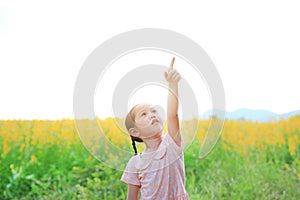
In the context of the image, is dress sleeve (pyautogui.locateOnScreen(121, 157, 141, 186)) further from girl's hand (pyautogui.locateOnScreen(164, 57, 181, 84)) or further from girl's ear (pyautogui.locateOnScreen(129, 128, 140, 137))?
girl's hand (pyautogui.locateOnScreen(164, 57, 181, 84))

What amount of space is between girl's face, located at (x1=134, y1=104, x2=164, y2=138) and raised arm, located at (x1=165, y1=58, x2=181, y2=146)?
42 millimetres

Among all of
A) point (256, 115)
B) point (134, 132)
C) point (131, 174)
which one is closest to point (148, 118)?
point (134, 132)

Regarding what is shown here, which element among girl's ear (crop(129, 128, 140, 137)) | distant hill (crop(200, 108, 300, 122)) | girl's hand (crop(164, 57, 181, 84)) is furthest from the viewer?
distant hill (crop(200, 108, 300, 122))

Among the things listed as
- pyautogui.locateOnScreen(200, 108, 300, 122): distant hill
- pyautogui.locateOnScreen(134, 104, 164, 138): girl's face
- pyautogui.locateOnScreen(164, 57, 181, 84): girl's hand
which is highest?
pyautogui.locateOnScreen(200, 108, 300, 122): distant hill

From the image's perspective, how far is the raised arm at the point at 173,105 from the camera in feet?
3.46

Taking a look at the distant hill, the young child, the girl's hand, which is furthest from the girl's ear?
the distant hill

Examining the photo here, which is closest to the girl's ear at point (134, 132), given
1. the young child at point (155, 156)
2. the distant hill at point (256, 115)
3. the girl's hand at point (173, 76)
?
the young child at point (155, 156)

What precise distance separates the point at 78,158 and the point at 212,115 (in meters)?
1.11

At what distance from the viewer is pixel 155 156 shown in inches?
45.2

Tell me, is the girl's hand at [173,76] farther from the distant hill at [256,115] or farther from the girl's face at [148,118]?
the distant hill at [256,115]

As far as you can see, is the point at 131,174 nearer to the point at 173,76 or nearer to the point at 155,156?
the point at 155,156

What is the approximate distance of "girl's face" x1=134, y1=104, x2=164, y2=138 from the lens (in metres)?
1.14

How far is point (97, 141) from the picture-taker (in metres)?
1.11

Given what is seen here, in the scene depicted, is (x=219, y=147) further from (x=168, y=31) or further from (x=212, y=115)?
(x=168, y=31)
